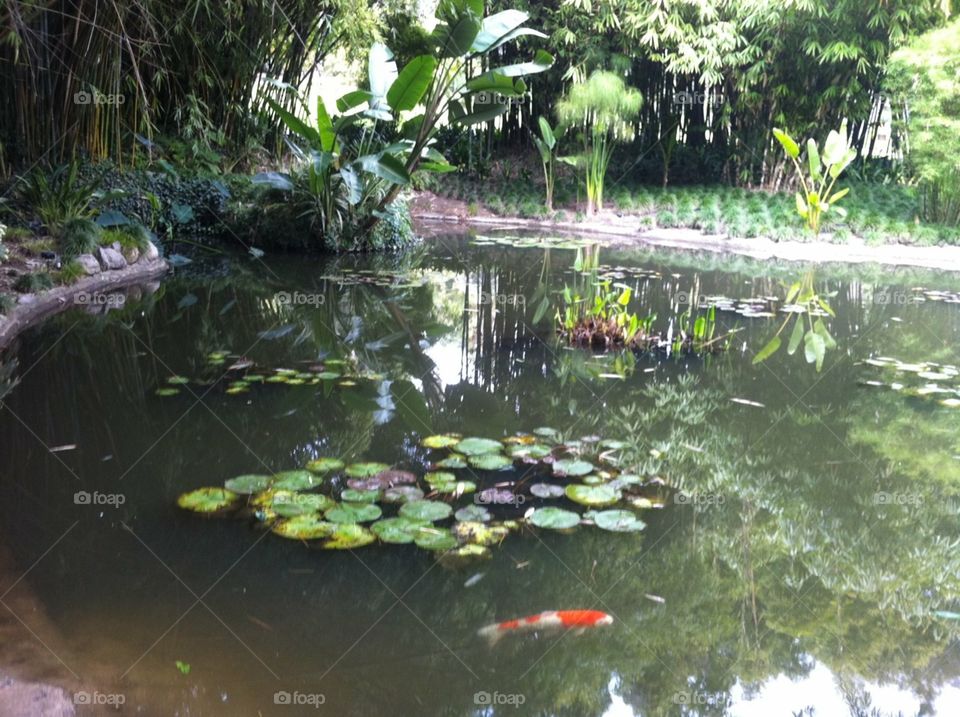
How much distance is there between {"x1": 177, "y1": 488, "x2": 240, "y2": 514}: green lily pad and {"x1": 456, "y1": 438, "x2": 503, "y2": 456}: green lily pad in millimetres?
907

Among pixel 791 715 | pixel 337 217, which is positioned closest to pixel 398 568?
pixel 791 715

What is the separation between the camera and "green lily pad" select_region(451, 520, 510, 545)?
256 cm

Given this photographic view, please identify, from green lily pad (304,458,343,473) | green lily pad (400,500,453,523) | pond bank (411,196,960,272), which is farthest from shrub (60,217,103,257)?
pond bank (411,196,960,272)

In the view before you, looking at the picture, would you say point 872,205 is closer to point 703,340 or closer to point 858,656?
point 703,340

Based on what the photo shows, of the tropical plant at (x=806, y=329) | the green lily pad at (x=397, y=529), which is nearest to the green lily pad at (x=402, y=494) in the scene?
the green lily pad at (x=397, y=529)

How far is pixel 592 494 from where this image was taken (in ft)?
9.50

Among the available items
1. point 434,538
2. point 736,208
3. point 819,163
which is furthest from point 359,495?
point 736,208

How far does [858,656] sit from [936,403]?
2.47 meters

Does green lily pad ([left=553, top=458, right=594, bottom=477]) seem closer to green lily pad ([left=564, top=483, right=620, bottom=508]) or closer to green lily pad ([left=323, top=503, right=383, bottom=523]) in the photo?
green lily pad ([left=564, top=483, right=620, bottom=508])

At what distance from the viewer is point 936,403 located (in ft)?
13.6

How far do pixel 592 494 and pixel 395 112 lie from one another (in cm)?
582

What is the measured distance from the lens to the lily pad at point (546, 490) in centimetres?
289

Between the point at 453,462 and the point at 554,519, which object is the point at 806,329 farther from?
the point at 554,519

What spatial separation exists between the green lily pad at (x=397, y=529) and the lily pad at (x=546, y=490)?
47 centimetres
